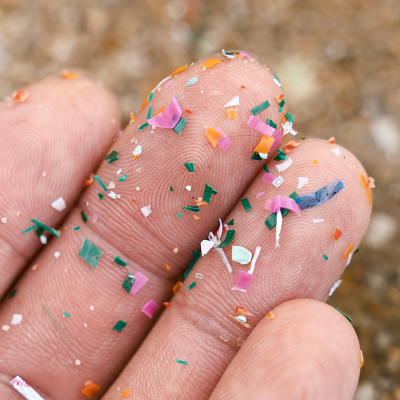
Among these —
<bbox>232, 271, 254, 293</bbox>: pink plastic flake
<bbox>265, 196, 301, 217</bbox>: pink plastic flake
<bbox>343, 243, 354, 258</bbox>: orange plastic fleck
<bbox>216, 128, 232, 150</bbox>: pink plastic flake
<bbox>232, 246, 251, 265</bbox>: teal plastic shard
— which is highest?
<bbox>216, 128, 232, 150</bbox>: pink plastic flake

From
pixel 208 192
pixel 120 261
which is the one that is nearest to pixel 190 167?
pixel 208 192

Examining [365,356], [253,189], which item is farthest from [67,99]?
[365,356]

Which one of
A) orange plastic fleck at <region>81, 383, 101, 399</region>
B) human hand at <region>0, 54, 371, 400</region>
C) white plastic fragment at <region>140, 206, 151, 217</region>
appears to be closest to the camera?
human hand at <region>0, 54, 371, 400</region>

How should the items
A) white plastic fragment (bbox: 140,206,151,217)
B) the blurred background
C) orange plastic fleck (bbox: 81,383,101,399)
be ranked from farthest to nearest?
1. the blurred background
2. orange plastic fleck (bbox: 81,383,101,399)
3. white plastic fragment (bbox: 140,206,151,217)

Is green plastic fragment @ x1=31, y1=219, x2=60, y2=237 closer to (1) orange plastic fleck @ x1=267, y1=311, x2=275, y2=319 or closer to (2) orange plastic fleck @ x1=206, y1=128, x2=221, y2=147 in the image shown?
(2) orange plastic fleck @ x1=206, y1=128, x2=221, y2=147

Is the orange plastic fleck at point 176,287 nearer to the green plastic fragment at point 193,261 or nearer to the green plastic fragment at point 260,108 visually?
the green plastic fragment at point 193,261

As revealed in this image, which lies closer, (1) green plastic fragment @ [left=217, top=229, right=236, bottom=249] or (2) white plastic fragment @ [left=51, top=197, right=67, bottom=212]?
(1) green plastic fragment @ [left=217, top=229, right=236, bottom=249]

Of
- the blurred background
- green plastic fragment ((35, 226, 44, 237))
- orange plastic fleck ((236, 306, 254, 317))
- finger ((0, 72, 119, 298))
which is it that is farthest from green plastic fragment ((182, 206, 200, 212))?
the blurred background

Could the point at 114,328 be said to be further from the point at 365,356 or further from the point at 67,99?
the point at 365,356
